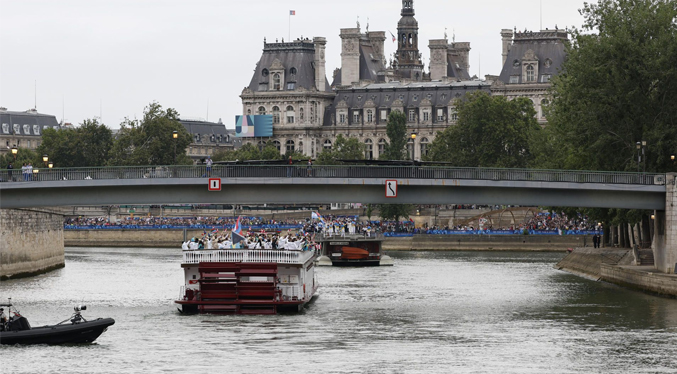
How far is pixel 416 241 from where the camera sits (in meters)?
152

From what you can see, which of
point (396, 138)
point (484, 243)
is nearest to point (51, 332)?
point (484, 243)

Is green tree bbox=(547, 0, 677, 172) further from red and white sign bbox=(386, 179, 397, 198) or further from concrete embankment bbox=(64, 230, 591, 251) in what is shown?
concrete embankment bbox=(64, 230, 591, 251)

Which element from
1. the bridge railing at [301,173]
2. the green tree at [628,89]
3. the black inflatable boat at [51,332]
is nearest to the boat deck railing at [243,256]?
the bridge railing at [301,173]

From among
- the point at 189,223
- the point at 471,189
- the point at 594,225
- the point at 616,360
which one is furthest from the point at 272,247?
the point at 189,223

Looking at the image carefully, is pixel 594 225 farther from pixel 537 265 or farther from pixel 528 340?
pixel 528 340

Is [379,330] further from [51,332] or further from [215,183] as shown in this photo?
[51,332]

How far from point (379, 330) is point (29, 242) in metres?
42.7

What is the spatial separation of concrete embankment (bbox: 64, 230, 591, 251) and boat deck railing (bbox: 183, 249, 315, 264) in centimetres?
7253

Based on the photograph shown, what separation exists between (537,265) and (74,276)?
38.3 m

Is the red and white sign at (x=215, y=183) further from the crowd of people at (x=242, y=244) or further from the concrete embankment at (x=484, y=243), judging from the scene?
the concrete embankment at (x=484, y=243)

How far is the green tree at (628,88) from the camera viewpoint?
86.9 meters

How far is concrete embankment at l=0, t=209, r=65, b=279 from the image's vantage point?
93750 mm

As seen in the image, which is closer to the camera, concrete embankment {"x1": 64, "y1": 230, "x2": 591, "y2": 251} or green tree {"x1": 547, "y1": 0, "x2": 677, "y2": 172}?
green tree {"x1": 547, "y1": 0, "x2": 677, "y2": 172}

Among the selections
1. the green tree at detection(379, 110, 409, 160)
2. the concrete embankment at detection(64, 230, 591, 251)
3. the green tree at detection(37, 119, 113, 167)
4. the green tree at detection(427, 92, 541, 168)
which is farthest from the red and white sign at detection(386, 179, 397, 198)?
the green tree at detection(37, 119, 113, 167)
